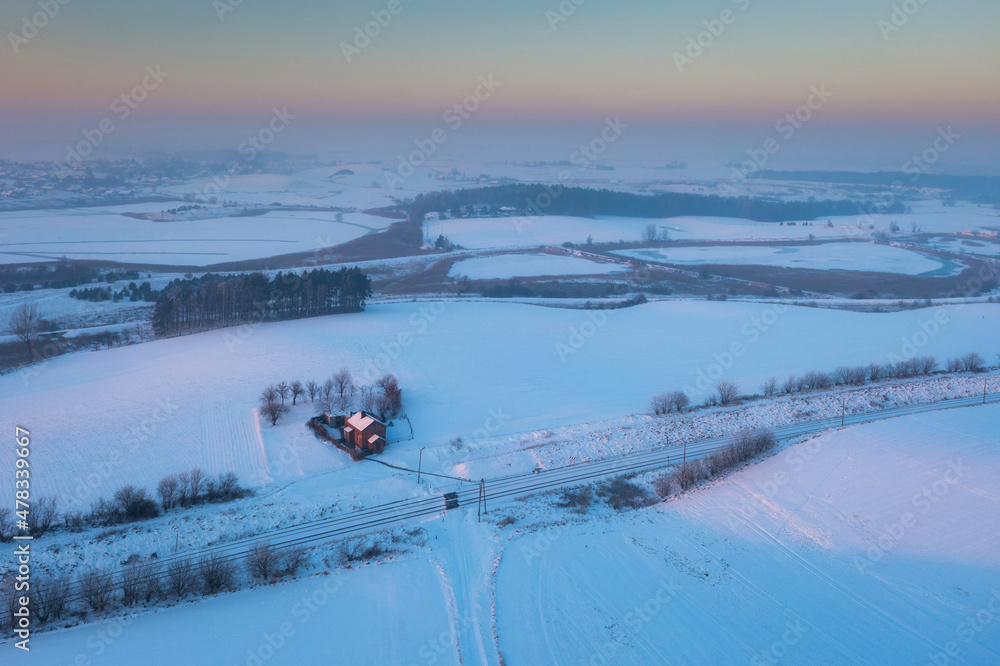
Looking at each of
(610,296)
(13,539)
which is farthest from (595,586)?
(610,296)

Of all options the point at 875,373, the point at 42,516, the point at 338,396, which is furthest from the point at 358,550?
the point at 875,373

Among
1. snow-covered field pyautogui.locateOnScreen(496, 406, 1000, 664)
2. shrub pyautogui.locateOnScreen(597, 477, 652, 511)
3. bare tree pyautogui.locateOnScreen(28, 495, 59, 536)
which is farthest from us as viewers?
shrub pyautogui.locateOnScreen(597, 477, 652, 511)

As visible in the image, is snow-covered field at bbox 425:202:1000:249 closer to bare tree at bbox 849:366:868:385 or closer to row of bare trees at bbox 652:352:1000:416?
row of bare trees at bbox 652:352:1000:416

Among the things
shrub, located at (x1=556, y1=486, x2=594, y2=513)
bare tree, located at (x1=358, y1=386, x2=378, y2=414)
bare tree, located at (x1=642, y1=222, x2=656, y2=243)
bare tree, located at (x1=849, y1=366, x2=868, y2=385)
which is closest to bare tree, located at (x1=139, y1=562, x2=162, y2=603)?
bare tree, located at (x1=358, y1=386, x2=378, y2=414)

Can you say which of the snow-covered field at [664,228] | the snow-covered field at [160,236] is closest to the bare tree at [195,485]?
the snow-covered field at [160,236]

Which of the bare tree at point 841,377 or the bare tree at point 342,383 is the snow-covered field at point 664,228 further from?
the bare tree at point 841,377

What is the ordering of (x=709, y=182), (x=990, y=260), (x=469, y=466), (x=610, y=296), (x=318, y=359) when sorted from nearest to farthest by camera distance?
(x=469, y=466) < (x=318, y=359) < (x=610, y=296) < (x=990, y=260) < (x=709, y=182)

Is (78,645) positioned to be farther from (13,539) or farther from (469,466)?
(469,466)
